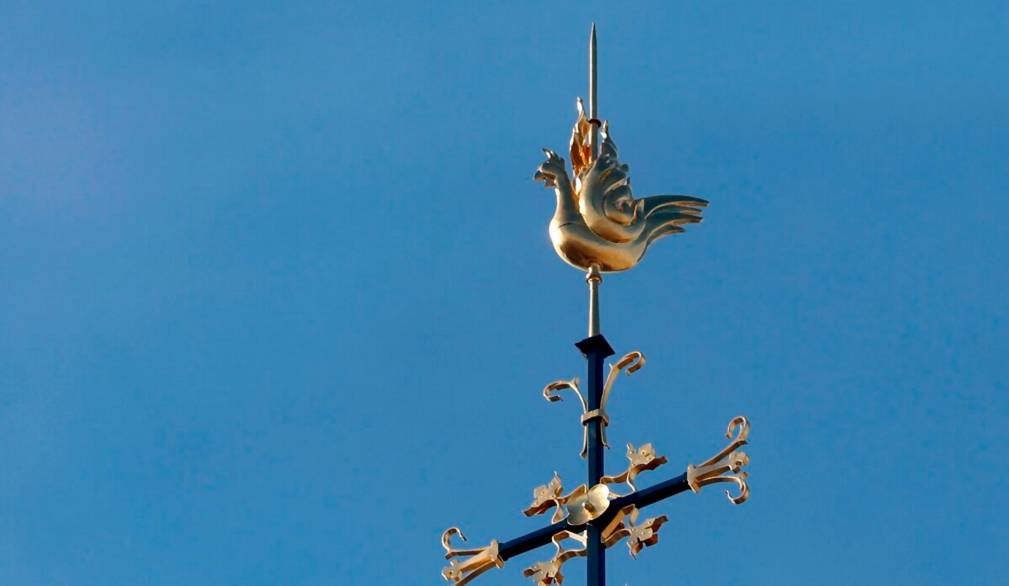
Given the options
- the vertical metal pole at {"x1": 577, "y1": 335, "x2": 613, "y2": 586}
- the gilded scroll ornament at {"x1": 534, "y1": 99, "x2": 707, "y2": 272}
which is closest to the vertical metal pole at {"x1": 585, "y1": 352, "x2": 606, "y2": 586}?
the vertical metal pole at {"x1": 577, "y1": 335, "x2": 613, "y2": 586}

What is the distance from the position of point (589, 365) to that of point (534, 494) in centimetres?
86

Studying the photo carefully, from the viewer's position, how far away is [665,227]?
17.5 meters

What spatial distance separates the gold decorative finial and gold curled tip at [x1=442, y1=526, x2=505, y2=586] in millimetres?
1891

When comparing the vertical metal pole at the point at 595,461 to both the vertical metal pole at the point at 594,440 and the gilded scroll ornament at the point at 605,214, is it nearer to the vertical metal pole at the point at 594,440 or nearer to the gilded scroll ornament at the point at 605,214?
the vertical metal pole at the point at 594,440

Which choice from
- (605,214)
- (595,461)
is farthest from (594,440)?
(605,214)

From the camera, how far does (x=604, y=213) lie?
17.3 m

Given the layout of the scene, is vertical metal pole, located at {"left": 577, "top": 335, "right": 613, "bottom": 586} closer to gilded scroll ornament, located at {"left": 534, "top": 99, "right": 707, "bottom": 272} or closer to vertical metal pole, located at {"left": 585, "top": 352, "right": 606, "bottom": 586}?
vertical metal pole, located at {"left": 585, "top": 352, "right": 606, "bottom": 586}

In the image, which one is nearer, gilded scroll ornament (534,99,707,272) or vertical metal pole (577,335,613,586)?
vertical metal pole (577,335,613,586)

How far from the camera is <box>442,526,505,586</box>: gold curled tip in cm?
1652

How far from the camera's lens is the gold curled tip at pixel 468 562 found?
1652 cm

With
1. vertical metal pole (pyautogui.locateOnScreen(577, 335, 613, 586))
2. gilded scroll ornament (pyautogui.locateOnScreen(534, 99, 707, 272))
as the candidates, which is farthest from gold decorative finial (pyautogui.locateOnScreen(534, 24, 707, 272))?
vertical metal pole (pyautogui.locateOnScreen(577, 335, 613, 586))

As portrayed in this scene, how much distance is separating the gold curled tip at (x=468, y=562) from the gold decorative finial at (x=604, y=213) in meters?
1.89

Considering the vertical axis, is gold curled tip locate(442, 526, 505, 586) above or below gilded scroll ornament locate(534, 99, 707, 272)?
below

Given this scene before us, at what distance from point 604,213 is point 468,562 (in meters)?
2.33
